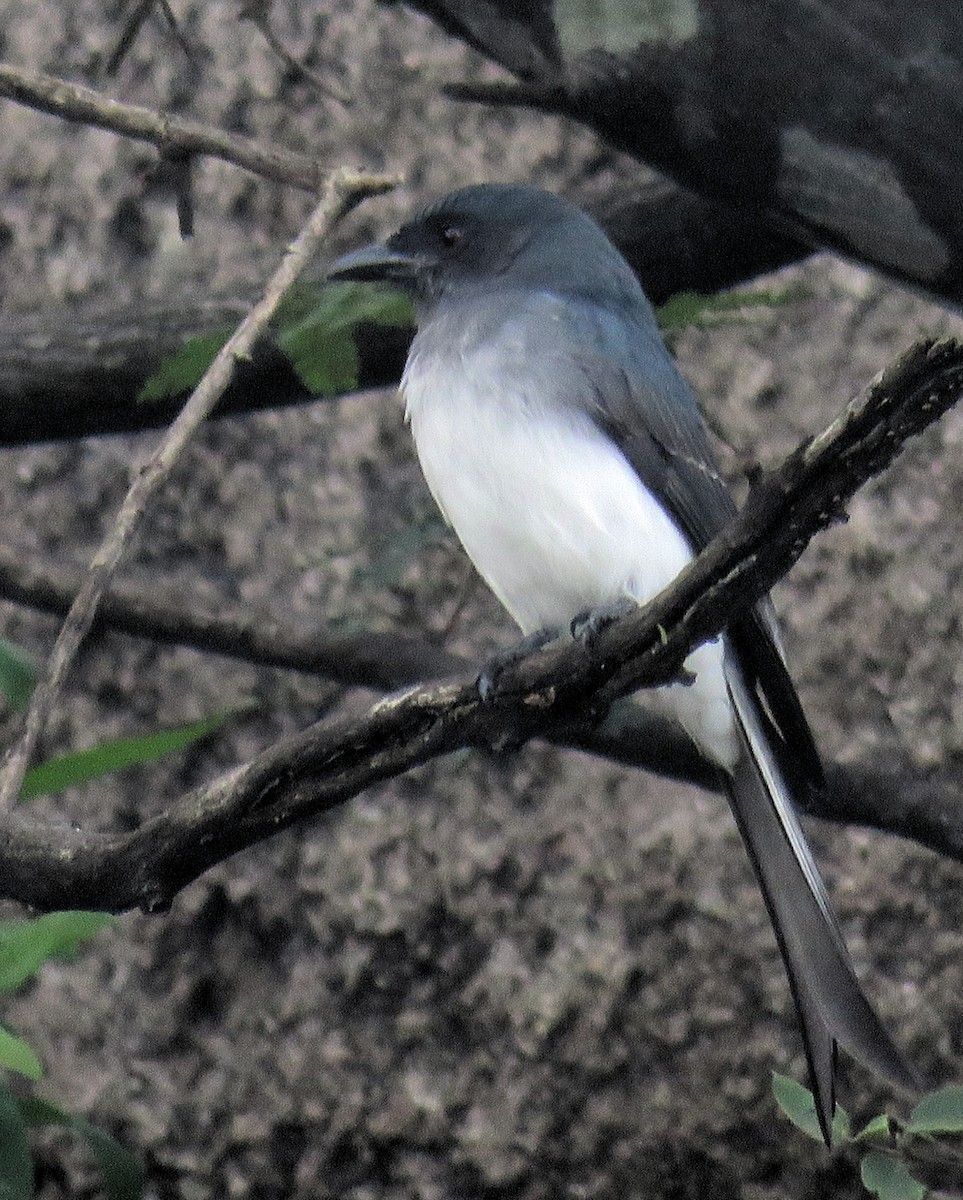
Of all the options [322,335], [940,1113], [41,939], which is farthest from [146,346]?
[940,1113]

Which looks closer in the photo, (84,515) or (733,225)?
(733,225)

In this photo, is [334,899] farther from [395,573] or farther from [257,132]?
[257,132]

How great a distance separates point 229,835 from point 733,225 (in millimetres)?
1218

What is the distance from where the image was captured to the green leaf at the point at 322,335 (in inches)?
91.2

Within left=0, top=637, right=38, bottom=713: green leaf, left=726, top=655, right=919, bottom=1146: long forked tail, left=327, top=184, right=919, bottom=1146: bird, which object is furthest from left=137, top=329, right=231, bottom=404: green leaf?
left=726, top=655, right=919, bottom=1146: long forked tail

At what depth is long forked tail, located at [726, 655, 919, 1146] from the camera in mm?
2002

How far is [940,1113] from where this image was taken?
195 centimetres

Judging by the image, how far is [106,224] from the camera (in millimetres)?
3299

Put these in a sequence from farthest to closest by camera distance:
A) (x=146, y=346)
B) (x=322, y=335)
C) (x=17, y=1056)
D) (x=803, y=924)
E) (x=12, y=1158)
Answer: (x=146, y=346), (x=322, y=335), (x=803, y=924), (x=12, y=1158), (x=17, y=1056)

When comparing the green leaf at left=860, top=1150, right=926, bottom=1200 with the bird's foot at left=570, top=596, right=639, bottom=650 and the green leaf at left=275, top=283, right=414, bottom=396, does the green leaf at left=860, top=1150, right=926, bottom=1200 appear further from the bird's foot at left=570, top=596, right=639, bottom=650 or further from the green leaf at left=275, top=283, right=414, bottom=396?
the green leaf at left=275, top=283, right=414, bottom=396

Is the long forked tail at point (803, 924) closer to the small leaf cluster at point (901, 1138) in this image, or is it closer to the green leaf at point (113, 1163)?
the small leaf cluster at point (901, 1138)

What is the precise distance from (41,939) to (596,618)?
70 centimetres

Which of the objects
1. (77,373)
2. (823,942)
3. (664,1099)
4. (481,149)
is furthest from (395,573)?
(481,149)

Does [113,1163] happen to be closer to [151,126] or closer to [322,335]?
[322,335]
